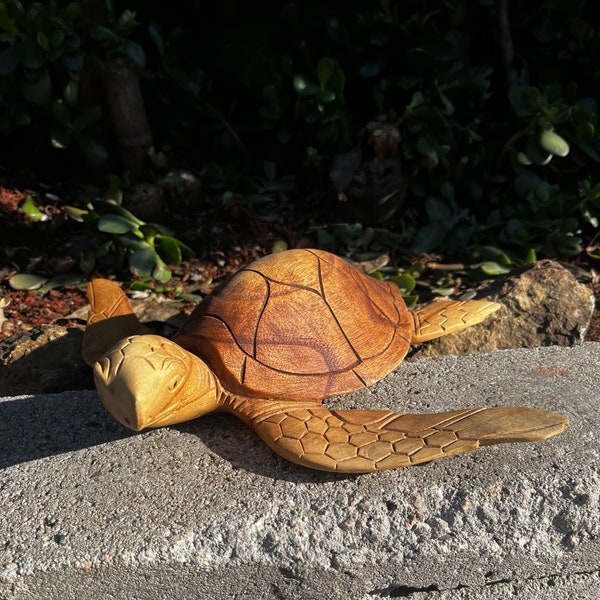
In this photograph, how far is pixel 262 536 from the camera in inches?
59.6

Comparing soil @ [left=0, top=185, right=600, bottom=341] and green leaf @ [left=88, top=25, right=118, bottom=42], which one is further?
green leaf @ [left=88, top=25, right=118, bottom=42]

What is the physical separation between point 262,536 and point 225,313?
1.76 ft

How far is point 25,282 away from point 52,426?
3.76ft

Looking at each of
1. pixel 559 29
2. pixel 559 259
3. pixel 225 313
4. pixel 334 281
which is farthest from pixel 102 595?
pixel 559 29

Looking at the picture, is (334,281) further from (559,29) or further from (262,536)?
(559,29)

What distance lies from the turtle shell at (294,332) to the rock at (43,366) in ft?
1.56

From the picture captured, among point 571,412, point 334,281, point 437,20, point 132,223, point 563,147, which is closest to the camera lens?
point 571,412

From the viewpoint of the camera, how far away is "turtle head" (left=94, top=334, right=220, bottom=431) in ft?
4.91

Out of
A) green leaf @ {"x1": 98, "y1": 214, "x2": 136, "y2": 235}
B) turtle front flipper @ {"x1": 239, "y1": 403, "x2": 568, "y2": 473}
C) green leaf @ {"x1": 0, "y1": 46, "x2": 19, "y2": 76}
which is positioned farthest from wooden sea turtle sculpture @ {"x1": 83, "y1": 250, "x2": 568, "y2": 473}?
green leaf @ {"x1": 0, "y1": 46, "x2": 19, "y2": 76}

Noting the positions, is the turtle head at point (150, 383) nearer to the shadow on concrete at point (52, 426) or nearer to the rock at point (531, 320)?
the shadow on concrete at point (52, 426)

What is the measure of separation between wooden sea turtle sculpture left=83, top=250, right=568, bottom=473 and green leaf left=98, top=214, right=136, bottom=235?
0.71m

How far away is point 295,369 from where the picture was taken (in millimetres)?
1715

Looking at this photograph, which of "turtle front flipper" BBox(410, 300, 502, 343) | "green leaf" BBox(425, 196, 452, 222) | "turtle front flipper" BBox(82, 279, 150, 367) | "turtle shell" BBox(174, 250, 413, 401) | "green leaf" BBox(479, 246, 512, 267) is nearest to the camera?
"turtle shell" BBox(174, 250, 413, 401)

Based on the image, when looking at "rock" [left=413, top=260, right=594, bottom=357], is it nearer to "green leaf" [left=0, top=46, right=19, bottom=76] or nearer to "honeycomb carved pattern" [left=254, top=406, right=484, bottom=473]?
"honeycomb carved pattern" [left=254, top=406, right=484, bottom=473]
